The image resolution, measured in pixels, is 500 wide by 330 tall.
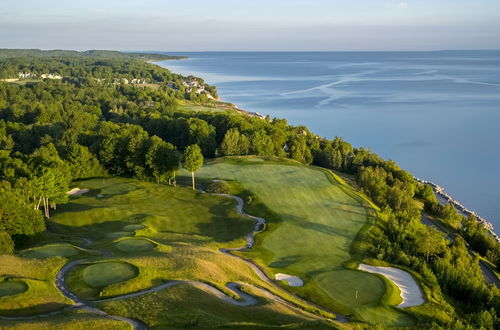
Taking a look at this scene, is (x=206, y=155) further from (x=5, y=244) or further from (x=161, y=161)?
(x=5, y=244)

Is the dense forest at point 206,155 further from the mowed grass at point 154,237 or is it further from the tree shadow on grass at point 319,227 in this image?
the mowed grass at point 154,237

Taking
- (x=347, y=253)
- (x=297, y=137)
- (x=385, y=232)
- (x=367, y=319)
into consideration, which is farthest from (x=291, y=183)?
(x=297, y=137)

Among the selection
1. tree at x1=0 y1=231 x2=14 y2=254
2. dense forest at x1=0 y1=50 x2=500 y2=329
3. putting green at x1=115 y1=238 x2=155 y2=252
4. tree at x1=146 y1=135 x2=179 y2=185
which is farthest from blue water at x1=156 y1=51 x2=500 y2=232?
tree at x1=0 y1=231 x2=14 y2=254

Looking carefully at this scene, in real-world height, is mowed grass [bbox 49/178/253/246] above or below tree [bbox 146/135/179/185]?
below

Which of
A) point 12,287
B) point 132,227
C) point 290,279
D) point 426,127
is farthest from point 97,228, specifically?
point 426,127

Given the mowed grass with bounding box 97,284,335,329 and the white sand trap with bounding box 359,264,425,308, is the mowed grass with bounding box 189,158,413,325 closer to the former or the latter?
the white sand trap with bounding box 359,264,425,308

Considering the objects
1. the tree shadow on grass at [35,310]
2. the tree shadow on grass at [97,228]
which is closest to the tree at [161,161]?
the tree shadow on grass at [97,228]
